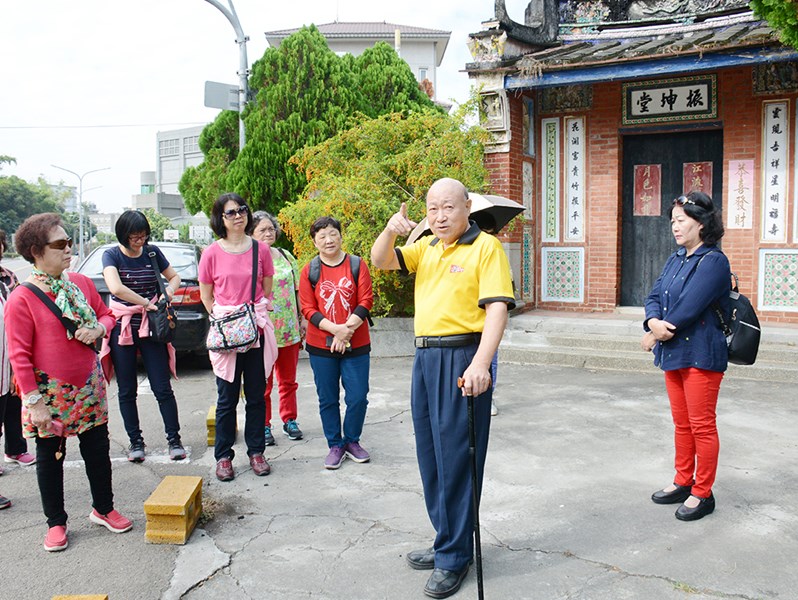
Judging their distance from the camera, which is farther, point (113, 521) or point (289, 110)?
point (289, 110)

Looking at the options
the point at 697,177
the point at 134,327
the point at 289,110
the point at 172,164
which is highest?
the point at 172,164

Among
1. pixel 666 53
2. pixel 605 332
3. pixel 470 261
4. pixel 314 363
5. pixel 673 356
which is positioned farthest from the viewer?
pixel 605 332

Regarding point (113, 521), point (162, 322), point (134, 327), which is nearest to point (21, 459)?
point (134, 327)

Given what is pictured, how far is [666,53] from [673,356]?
5752mm

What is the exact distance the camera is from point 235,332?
470cm

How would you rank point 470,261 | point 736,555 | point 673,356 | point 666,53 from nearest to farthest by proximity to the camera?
point 470,261, point 736,555, point 673,356, point 666,53

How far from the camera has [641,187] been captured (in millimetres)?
10305

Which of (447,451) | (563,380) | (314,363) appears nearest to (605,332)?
(563,380)

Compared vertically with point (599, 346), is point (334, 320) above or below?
above

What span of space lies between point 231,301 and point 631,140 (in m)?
7.38

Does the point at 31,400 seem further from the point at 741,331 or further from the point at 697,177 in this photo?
the point at 697,177

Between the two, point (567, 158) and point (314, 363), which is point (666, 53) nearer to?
point (567, 158)

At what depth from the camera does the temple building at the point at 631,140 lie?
9.19 m

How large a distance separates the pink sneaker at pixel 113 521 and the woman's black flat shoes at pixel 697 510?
3.09 metres
